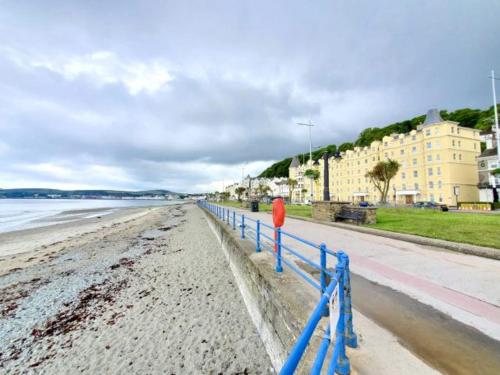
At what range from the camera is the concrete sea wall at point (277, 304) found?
2998 millimetres

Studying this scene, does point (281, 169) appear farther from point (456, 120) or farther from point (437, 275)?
point (437, 275)

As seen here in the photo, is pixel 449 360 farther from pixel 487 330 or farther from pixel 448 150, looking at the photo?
pixel 448 150

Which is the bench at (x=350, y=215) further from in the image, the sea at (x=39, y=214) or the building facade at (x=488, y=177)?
the building facade at (x=488, y=177)

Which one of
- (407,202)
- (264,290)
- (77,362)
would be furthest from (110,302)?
(407,202)

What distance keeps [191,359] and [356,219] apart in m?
10.2

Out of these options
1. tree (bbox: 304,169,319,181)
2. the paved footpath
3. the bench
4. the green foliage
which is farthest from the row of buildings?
the green foliage

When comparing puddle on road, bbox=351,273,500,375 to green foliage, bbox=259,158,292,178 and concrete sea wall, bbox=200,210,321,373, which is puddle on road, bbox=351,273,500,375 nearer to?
concrete sea wall, bbox=200,210,321,373

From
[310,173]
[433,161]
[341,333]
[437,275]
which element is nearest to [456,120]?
[433,161]

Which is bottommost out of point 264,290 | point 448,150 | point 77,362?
point 77,362

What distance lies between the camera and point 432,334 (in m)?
2.82

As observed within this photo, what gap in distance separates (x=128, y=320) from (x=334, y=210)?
37.2 ft

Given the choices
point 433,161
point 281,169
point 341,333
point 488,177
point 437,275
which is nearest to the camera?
point 341,333

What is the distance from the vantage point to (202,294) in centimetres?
638

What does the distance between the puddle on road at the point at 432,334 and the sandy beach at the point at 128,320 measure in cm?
209
